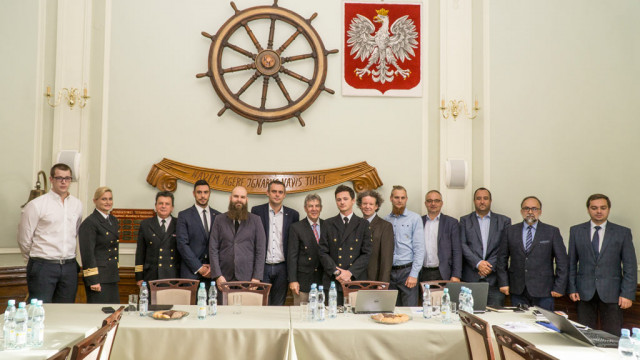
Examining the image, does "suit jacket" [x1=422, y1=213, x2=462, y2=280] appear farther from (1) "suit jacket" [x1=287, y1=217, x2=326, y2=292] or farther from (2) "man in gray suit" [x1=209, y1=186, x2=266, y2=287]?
(2) "man in gray suit" [x1=209, y1=186, x2=266, y2=287]

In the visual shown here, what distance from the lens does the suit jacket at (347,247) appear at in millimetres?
4109

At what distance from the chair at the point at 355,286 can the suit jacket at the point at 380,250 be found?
0.98ft

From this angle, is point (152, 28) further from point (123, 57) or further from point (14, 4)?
point (14, 4)

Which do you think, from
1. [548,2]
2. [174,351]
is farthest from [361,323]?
[548,2]

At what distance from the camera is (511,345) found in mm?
2061

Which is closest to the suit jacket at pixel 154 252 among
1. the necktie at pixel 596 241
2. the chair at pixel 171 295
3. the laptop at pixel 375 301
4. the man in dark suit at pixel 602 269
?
the chair at pixel 171 295

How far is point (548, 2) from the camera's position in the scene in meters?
5.35

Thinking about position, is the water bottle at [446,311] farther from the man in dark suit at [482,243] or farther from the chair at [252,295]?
the man in dark suit at [482,243]

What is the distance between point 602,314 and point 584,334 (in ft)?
6.83

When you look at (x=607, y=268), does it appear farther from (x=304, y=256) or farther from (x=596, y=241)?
(x=304, y=256)

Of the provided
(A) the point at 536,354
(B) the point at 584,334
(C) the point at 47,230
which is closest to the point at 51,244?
(C) the point at 47,230

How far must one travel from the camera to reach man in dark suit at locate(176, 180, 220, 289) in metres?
4.33

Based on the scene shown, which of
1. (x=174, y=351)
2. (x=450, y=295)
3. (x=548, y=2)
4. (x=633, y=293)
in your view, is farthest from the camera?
(x=548, y=2)

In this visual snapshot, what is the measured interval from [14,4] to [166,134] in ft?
6.41
